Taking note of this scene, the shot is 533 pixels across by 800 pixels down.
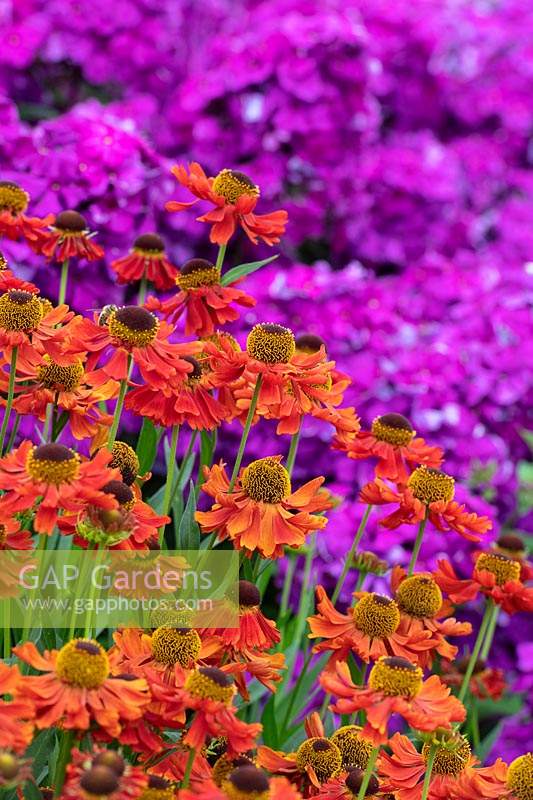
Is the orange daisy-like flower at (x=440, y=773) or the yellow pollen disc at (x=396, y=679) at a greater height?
the yellow pollen disc at (x=396, y=679)

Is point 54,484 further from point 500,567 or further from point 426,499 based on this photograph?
point 500,567

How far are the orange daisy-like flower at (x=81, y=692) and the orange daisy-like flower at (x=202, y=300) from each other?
0.49 metres

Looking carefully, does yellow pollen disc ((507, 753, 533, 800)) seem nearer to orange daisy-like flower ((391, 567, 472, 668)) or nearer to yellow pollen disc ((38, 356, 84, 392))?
orange daisy-like flower ((391, 567, 472, 668))

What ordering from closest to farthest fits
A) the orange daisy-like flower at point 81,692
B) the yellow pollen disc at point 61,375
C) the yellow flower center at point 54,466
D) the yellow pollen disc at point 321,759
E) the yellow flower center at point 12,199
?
the orange daisy-like flower at point 81,692 → the yellow flower center at point 54,466 → the yellow pollen disc at point 321,759 → the yellow pollen disc at point 61,375 → the yellow flower center at point 12,199

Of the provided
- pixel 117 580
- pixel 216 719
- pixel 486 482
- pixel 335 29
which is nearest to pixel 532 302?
pixel 486 482

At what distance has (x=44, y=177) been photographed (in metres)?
1.71

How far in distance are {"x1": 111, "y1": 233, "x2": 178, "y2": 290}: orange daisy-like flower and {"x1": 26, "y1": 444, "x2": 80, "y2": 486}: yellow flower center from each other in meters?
0.53

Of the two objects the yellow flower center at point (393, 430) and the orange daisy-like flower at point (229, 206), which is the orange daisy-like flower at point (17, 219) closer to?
the orange daisy-like flower at point (229, 206)

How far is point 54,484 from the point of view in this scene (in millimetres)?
863

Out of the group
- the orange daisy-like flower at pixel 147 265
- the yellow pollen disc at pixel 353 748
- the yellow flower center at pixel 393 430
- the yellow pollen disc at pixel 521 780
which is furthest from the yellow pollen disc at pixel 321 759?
the orange daisy-like flower at pixel 147 265

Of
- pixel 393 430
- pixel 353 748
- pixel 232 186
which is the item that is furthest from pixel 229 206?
pixel 353 748

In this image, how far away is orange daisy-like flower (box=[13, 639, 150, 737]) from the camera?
751 millimetres

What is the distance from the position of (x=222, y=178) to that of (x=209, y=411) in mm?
292

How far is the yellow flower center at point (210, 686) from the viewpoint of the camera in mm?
828
